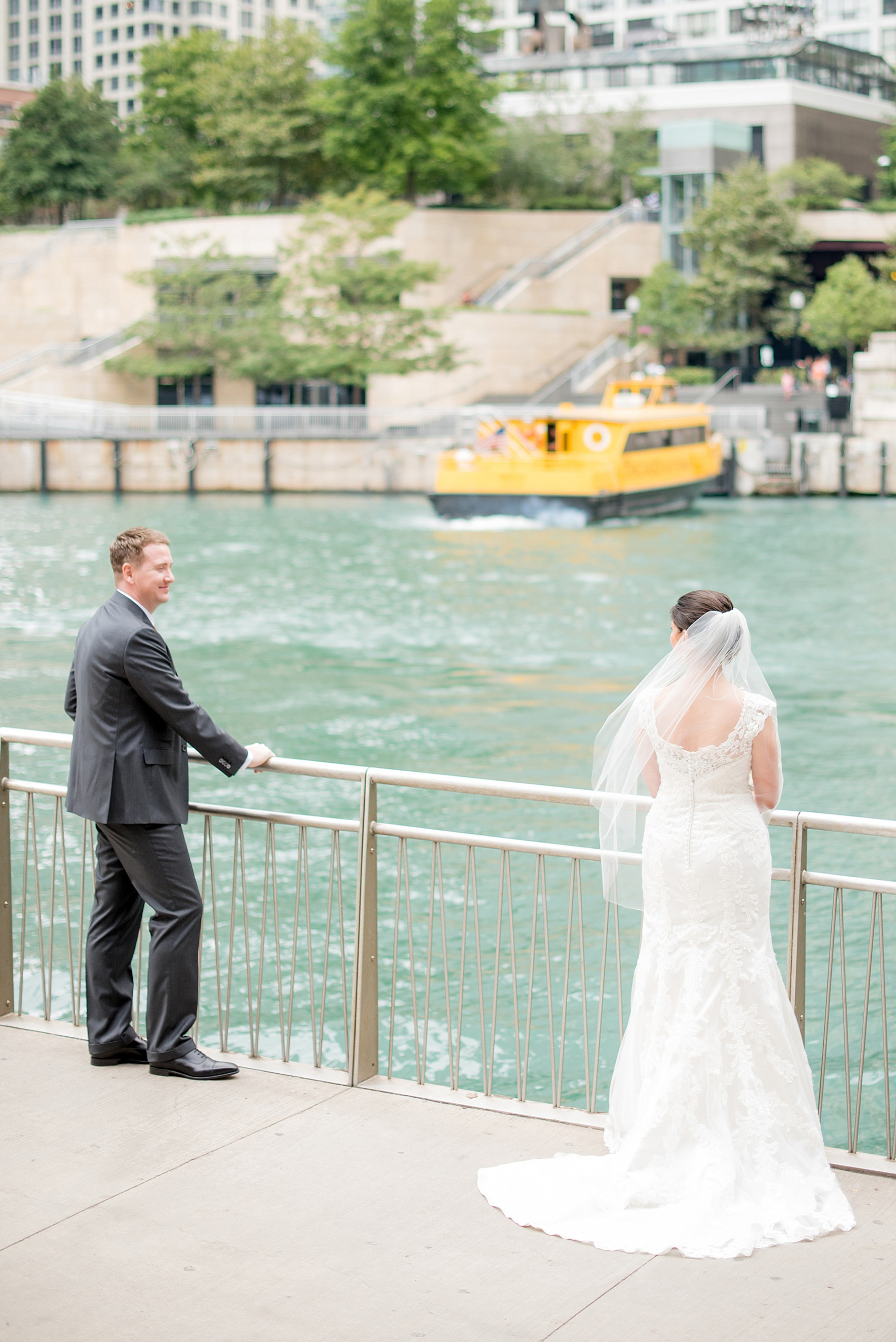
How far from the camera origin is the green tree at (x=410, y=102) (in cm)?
6688

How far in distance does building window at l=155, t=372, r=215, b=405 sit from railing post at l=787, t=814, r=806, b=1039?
61.9 metres

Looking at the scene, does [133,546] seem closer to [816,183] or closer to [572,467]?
[572,467]

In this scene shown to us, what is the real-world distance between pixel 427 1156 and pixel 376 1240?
60 cm

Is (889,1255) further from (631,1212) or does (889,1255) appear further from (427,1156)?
(427,1156)

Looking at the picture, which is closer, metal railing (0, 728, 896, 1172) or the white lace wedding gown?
the white lace wedding gown

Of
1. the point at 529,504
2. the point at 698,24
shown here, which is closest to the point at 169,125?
the point at 698,24

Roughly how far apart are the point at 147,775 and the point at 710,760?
6.55ft

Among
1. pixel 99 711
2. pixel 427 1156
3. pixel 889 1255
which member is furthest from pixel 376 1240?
pixel 99 711

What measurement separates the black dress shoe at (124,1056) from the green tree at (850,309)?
185 feet

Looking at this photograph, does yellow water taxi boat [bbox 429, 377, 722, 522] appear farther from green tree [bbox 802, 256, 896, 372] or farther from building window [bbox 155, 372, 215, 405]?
building window [bbox 155, 372, 215, 405]

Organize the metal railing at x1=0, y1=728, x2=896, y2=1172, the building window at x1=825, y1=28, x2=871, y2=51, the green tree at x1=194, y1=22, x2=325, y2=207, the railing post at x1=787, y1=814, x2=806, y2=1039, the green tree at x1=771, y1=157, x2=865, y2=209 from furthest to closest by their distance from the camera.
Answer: the building window at x1=825, y1=28, x2=871, y2=51
the green tree at x1=194, y1=22, x2=325, y2=207
the green tree at x1=771, y1=157, x2=865, y2=209
the metal railing at x1=0, y1=728, x2=896, y2=1172
the railing post at x1=787, y1=814, x2=806, y2=1039

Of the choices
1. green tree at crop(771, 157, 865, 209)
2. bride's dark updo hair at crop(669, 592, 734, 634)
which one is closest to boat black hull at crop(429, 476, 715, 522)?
green tree at crop(771, 157, 865, 209)

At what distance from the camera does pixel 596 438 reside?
4234cm

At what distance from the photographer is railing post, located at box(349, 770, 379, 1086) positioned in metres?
5.61
